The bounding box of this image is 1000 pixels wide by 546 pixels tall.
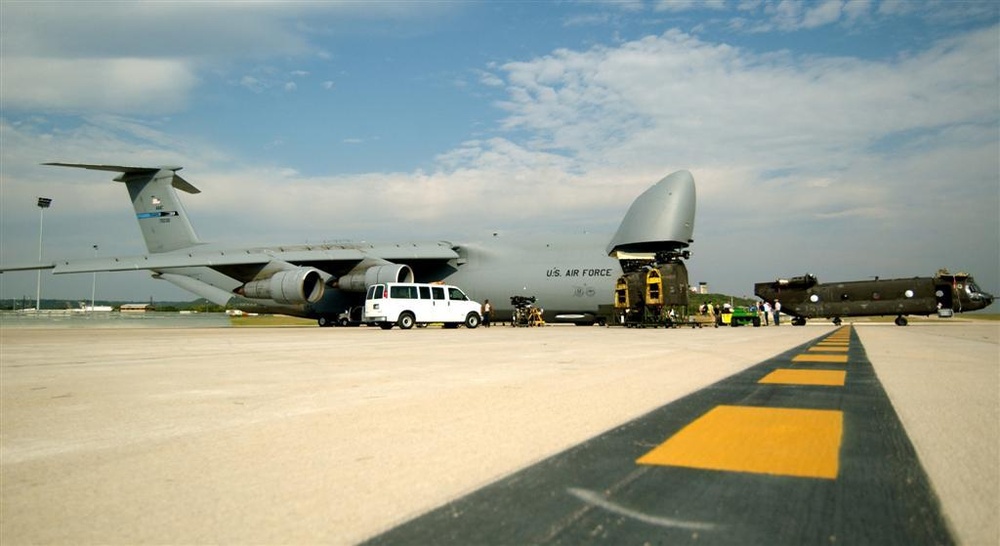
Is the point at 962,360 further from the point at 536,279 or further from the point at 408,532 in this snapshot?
the point at 536,279

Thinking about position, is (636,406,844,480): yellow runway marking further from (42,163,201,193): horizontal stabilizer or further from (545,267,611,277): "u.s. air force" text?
(42,163,201,193): horizontal stabilizer

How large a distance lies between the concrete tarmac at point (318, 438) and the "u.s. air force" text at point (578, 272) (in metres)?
15.6

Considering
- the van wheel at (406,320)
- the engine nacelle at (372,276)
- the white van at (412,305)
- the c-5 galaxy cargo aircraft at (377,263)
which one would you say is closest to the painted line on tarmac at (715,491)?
the white van at (412,305)

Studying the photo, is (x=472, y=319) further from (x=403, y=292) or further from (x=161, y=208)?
(x=161, y=208)

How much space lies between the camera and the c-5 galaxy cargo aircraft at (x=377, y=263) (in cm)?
2325

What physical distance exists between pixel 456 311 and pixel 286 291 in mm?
6369

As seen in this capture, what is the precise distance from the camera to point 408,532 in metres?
2.12

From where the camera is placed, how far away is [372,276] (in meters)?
24.0

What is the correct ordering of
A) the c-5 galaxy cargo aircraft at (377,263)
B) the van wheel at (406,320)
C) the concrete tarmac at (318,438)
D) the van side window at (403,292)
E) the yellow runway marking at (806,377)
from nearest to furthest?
the concrete tarmac at (318,438), the yellow runway marking at (806,377), the van side window at (403,292), the van wheel at (406,320), the c-5 galaxy cargo aircraft at (377,263)

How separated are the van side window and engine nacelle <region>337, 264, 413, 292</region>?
5.60ft

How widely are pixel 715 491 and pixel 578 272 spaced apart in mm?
21586

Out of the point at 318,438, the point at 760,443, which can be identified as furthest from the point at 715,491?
the point at 318,438

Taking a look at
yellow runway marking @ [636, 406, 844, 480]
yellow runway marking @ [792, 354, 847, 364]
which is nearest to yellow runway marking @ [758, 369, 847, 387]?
yellow runway marking @ [792, 354, 847, 364]

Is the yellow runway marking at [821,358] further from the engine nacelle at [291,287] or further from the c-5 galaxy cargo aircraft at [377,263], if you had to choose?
the engine nacelle at [291,287]
